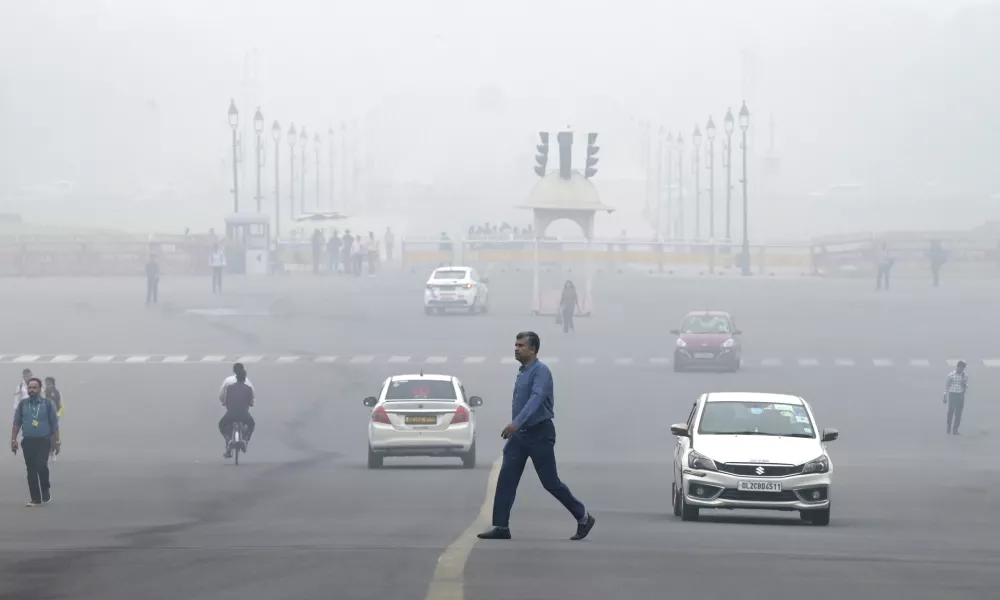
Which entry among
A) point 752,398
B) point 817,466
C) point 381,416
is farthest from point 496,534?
point 381,416

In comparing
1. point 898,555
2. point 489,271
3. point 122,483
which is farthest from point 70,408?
point 489,271

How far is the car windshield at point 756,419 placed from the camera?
1805 centimetres

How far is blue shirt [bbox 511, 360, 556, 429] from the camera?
13.5 metres

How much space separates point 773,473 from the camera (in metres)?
17.1

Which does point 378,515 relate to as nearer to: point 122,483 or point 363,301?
point 122,483

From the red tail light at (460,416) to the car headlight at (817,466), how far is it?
9814 millimetres

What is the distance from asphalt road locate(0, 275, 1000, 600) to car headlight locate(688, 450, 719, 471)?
0.56 m

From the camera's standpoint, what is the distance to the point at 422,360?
162ft

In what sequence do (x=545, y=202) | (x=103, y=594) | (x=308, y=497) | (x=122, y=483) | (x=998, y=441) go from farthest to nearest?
(x=545, y=202), (x=998, y=441), (x=122, y=483), (x=308, y=497), (x=103, y=594)

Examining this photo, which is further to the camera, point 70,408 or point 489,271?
point 489,271

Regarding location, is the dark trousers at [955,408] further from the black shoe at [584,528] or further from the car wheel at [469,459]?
the black shoe at [584,528]

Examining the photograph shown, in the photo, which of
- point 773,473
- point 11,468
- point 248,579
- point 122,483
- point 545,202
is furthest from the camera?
point 545,202

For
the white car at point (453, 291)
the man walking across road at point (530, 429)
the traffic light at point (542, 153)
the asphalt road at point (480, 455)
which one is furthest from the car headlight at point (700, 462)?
the white car at point (453, 291)

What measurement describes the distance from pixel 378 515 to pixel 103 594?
752 cm
